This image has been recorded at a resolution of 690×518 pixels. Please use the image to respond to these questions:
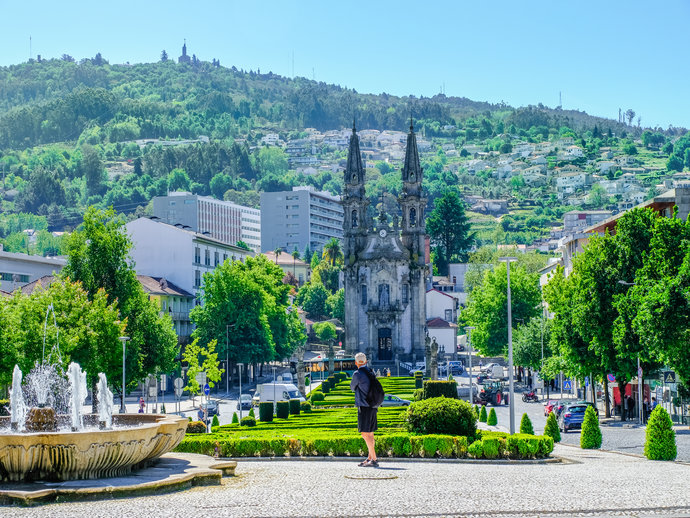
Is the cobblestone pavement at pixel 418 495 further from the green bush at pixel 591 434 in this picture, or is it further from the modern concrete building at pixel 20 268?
the modern concrete building at pixel 20 268

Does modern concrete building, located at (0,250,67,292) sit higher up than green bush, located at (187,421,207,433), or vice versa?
modern concrete building, located at (0,250,67,292)

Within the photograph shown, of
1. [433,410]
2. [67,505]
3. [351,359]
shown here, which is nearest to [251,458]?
[433,410]

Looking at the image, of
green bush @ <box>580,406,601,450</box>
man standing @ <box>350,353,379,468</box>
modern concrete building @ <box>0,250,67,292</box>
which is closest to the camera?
man standing @ <box>350,353,379,468</box>

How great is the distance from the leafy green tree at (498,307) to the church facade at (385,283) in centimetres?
977

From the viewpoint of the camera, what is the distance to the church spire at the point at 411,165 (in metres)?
127

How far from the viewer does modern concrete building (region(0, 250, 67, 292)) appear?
9250 cm

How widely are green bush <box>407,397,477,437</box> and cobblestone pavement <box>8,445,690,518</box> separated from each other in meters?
3.24

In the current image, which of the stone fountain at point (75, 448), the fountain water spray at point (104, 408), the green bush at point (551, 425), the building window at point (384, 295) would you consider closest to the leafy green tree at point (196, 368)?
the building window at point (384, 295)

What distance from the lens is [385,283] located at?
123812mm

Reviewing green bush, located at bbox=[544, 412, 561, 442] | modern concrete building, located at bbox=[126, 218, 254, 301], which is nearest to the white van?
green bush, located at bbox=[544, 412, 561, 442]

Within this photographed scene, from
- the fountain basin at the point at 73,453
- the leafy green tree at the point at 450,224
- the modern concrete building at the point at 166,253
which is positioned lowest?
the fountain basin at the point at 73,453

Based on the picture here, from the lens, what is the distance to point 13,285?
92625 mm

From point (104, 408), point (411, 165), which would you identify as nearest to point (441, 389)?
point (104, 408)

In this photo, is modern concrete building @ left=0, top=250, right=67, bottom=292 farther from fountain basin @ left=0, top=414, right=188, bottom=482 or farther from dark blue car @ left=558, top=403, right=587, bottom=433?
fountain basin @ left=0, top=414, right=188, bottom=482
